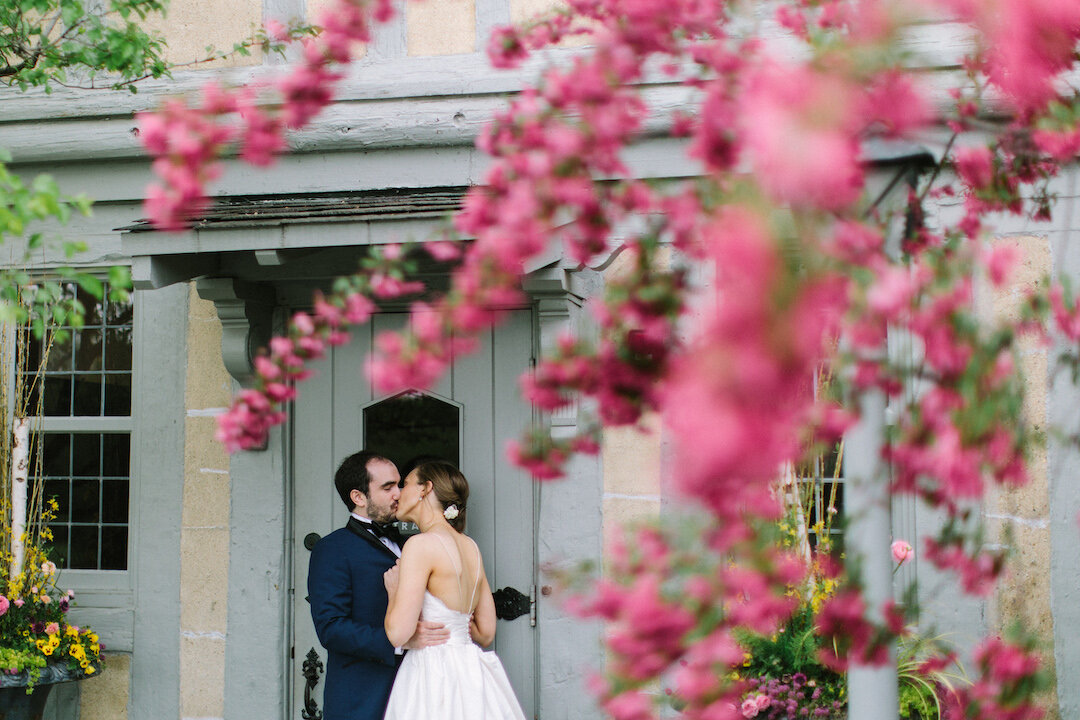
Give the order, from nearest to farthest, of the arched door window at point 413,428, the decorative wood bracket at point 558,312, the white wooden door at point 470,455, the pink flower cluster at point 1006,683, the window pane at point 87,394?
the pink flower cluster at point 1006,683, the decorative wood bracket at point 558,312, the white wooden door at point 470,455, the arched door window at point 413,428, the window pane at point 87,394

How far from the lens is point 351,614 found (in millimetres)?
4215

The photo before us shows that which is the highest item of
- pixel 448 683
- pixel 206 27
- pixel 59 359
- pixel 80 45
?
pixel 206 27

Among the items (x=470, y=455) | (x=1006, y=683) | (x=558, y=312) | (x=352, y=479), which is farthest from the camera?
(x=470, y=455)

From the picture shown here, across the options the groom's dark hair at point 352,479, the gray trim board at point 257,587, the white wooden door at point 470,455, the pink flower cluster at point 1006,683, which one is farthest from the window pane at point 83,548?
the pink flower cluster at point 1006,683

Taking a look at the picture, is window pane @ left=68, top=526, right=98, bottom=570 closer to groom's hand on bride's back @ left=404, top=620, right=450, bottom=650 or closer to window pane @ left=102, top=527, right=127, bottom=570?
window pane @ left=102, top=527, right=127, bottom=570

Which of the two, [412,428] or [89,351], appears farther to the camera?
[89,351]

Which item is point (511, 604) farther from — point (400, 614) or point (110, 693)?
point (110, 693)

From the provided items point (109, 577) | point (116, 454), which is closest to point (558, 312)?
point (116, 454)

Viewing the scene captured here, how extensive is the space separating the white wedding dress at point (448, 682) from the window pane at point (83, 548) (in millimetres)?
2023

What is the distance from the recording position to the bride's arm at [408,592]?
403 centimetres

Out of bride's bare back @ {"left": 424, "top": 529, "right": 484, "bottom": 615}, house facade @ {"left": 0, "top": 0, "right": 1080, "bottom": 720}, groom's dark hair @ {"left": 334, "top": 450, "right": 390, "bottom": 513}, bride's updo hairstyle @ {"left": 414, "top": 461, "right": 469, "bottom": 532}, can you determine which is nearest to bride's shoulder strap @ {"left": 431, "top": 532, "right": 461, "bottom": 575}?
bride's bare back @ {"left": 424, "top": 529, "right": 484, "bottom": 615}

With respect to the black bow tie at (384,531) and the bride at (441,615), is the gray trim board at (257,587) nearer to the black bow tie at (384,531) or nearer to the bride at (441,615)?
the black bow tie at (384,531)

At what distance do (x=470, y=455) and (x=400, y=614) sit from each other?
1162mm

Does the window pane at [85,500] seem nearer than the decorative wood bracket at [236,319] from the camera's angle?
No
